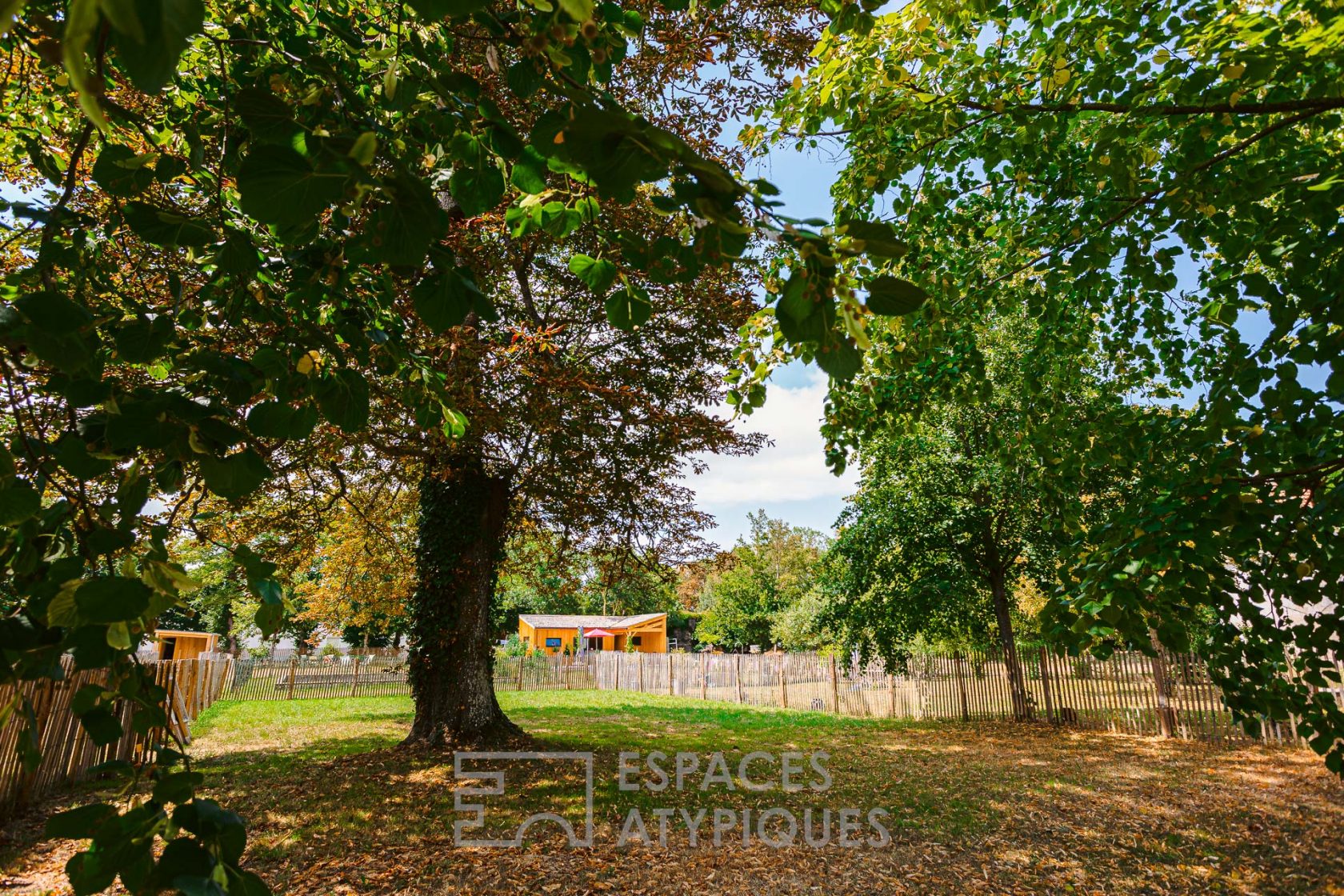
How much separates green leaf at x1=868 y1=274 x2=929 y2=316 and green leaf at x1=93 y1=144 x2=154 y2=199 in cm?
149

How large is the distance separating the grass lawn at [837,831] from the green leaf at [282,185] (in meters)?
5.03

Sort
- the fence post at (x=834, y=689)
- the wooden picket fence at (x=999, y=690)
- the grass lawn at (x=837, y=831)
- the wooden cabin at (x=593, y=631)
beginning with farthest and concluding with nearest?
the wooden cabin at (x=593, y=631), the fence post at (x=834, y=689), the wooden picket fence at (x=999, y=690), the grass lawn at (x=837, y=831)

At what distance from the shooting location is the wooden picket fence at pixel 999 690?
11406 millimetres

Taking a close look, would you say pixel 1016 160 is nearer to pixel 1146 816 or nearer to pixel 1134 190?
pixel 1134 190

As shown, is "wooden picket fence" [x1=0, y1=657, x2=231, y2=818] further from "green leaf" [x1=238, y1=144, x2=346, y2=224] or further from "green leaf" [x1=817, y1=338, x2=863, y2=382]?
"green leaf" [x1=817, y1=338, x2=863, y2=382]

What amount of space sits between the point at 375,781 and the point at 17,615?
23.7 ft

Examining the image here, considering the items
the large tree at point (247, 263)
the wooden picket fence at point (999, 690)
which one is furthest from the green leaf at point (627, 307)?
the wooden picket fence at point (999, 690)

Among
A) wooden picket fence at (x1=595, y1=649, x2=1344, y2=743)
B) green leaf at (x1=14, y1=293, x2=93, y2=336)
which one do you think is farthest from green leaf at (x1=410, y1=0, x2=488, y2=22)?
wooden picket fence at (x1=595, y1=649, x2=1344, y2=743)

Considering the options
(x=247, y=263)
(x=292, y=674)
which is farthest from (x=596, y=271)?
(x=292, y=674)

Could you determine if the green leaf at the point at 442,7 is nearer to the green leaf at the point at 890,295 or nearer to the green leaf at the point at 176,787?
the green leaf at the point at 890,295

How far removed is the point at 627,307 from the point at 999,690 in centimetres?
1576

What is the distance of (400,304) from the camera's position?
6.09m

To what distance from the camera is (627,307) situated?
50.5 inches

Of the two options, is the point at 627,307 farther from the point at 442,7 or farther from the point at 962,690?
the point at 962,690
